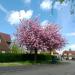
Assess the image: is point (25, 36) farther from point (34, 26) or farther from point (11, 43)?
point (11, 43)

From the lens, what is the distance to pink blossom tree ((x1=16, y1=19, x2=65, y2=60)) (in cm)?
5962

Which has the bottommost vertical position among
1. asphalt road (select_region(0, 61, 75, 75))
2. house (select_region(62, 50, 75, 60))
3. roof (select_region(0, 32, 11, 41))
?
asphalt road (select_region(0, 61, 75, 75))

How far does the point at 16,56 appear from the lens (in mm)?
63125

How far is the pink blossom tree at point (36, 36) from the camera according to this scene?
59.6 metres

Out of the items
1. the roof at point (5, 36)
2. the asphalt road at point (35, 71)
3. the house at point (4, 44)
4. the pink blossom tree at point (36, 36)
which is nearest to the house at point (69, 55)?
the roof at point (5, 36)

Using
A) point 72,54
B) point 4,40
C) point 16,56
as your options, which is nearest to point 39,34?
point 16,56

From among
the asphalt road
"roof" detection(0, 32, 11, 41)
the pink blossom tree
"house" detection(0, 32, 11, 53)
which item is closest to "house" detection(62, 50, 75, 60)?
"roof" detection(0, 32, 11, 41)

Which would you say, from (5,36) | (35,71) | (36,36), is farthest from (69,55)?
(35,71)

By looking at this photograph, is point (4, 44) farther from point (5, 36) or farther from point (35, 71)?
point (35, 71)

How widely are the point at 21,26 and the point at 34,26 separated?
291 centimetres

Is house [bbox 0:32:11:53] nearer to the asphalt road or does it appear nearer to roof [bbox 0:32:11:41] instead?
roof [bbox 0:32:11:41]

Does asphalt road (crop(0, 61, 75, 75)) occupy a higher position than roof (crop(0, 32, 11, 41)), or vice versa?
roof (crop(0, 32, 11, 41))

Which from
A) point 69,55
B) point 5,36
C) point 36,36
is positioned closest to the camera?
point 36,36

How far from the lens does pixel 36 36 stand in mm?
60531
